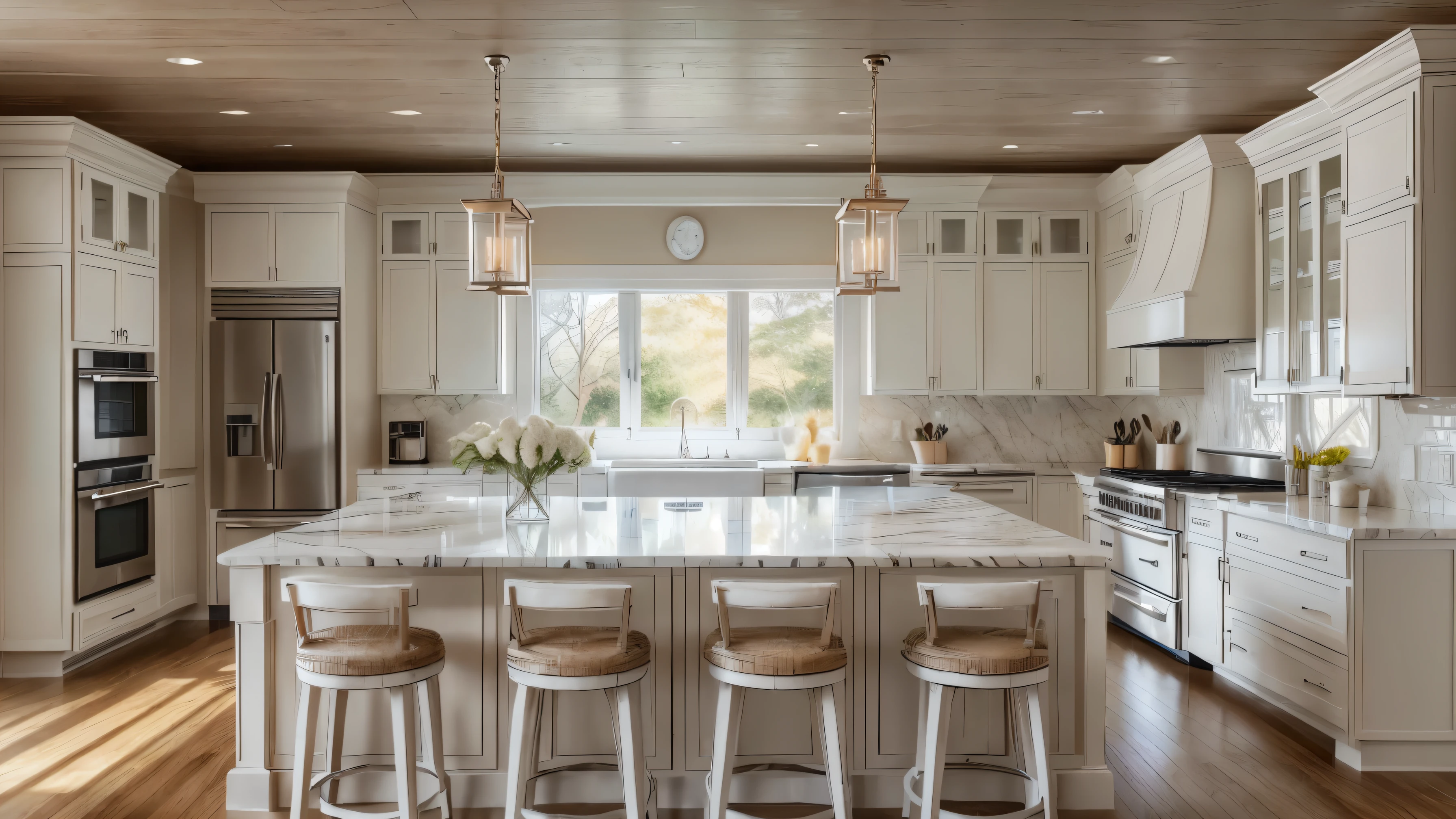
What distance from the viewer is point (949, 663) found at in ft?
8.07

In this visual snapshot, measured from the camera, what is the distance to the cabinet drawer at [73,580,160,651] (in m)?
4.39

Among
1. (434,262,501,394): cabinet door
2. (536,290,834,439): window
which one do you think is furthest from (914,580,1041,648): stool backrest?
(434,262,501,394): cabinet door

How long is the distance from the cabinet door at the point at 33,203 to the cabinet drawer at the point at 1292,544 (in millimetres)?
5457

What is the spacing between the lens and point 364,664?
8.18 feet

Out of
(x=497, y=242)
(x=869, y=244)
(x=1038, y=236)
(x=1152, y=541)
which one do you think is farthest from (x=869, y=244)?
(x=1038, y=236)

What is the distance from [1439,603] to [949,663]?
199 centimetres

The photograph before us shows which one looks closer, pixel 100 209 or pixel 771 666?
pixel 771 666

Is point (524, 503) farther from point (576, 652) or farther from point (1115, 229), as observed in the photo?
point (1115, 229)

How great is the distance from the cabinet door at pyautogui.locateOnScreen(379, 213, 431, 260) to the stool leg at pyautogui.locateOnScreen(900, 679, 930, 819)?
14.1 feet

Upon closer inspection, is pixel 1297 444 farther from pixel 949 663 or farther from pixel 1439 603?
pixel 949 663

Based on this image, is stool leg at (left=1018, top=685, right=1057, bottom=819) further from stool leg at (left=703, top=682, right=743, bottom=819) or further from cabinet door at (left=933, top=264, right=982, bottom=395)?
cabinet door at (left=933, top=264, right=982, bottom=395)

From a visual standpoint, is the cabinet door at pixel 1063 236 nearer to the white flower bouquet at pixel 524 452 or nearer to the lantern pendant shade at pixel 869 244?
the lantern pendant shade at pixel 869 244

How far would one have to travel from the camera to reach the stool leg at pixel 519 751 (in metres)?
2.53

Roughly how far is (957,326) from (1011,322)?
0.35m
